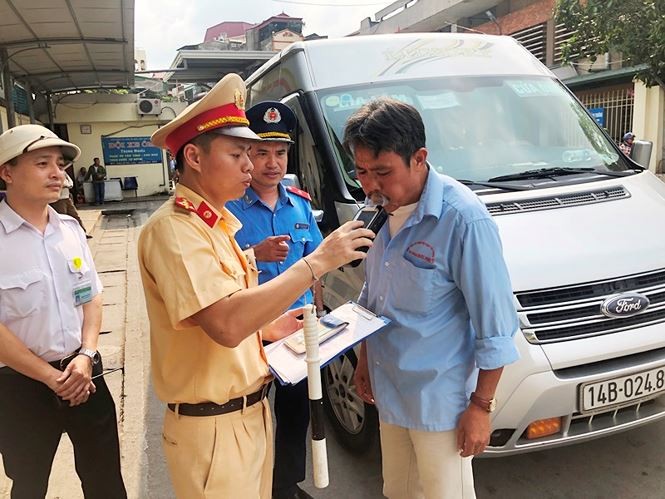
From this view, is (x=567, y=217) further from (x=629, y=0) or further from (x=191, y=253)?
(x=629, y=0)

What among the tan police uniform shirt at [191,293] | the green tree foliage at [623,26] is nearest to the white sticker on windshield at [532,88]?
the tan police uniform shirt at [191,293]

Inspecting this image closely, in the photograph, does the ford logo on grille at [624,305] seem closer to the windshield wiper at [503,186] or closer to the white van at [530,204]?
the white van at [530,204]

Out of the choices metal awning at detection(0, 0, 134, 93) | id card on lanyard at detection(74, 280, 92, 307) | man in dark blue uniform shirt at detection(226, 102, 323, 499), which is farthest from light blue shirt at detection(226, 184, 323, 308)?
metal awning at detection(0, 0, 134, 93)

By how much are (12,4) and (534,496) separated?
27.7 feet

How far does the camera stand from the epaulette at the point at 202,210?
157 centimetres

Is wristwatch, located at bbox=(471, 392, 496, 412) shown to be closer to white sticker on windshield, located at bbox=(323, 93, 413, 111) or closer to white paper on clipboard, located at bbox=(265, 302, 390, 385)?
white paper on clipboard, located at bbox=(265, 302, 390, 385)

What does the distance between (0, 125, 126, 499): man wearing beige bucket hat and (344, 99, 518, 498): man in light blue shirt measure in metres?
1.19

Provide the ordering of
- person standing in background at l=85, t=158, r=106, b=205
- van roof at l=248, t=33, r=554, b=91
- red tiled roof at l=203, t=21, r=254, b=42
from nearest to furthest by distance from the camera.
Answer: van roof at l=248, t=33, r=554, b=91
person standing in background at l=85, t=158, r=106, b=205
red tiled roof at l=203, t=21, r=254, b=42

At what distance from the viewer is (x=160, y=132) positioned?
1.65m

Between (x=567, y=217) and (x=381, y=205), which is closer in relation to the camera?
(x=381, y=205)

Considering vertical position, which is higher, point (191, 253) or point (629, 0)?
point (629, 0)

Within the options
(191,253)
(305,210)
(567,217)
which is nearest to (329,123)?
(305,210)

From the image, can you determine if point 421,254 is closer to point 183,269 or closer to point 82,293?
point 183,269

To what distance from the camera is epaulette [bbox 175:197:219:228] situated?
1.57 m
